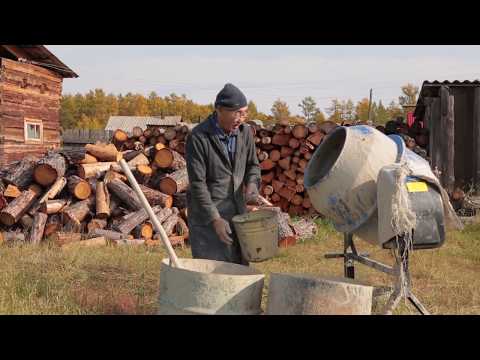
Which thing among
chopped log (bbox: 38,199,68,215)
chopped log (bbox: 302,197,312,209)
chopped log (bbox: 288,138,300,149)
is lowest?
chopped log (bbox: 302,197,312,209)

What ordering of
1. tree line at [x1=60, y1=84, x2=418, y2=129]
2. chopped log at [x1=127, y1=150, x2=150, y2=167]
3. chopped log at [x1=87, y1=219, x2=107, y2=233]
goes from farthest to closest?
tree line at [x1=60, y1=84, x2=418, y2=129] → chopped log at [x1=127, y1=150, x2=150, y2=167] → chopped log at [x1=87, y1=219, x2=107, y2=233]

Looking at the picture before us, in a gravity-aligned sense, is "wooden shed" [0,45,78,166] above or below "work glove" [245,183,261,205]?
above

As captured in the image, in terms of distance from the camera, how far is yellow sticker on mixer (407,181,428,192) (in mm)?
3549

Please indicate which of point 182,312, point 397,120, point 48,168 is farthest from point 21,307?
point 397,120

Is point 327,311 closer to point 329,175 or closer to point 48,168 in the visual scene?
point 329,175

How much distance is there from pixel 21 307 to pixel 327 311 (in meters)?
2.64

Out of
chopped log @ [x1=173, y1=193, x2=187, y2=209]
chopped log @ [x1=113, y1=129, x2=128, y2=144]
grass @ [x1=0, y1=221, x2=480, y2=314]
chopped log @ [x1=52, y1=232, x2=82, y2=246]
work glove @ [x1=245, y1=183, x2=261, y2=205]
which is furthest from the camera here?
chopped log @ [x1=113, y1=129, x2=128, y2=144]

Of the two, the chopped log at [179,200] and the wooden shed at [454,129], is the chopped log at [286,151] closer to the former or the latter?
the chopped log at [179,200]

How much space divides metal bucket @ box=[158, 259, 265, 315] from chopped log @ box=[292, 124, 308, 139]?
731 centimetres

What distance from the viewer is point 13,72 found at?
14758mm

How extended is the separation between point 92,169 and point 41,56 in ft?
27.8

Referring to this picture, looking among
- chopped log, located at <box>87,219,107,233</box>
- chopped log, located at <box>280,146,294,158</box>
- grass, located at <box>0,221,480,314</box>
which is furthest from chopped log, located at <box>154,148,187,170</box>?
grass, located at <box>0,221,480,314</box>

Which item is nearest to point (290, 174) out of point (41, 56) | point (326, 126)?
point (326, 126)

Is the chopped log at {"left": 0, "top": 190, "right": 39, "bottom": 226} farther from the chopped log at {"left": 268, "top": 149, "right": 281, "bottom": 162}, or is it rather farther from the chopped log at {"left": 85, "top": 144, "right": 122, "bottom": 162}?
the chopped log at {"left": 268, "top": 149, "right": 281, "bottom": 162}
